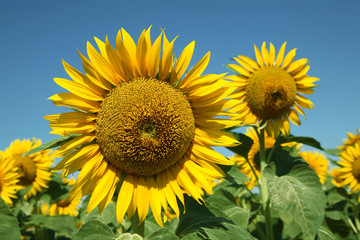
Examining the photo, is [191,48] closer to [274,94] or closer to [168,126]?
[168,126]

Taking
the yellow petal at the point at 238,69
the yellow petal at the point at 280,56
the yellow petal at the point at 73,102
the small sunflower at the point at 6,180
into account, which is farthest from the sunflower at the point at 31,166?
the yellow petal at the point at 280,56

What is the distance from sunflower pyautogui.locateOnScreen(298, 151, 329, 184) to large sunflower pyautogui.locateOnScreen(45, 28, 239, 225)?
4.82 m

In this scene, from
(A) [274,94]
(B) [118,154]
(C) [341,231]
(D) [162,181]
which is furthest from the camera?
(C) [341,231]

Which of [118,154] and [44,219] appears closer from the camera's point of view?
[118,154]

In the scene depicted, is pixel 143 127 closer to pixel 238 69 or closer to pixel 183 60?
pixel 183 60

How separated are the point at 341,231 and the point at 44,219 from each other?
4.20 m

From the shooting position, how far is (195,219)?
2215 mm

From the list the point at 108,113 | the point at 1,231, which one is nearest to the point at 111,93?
the point at 108,113

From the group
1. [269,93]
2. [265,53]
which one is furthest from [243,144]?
[265,53]

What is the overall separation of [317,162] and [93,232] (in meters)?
5.70

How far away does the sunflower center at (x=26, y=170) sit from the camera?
547 cm

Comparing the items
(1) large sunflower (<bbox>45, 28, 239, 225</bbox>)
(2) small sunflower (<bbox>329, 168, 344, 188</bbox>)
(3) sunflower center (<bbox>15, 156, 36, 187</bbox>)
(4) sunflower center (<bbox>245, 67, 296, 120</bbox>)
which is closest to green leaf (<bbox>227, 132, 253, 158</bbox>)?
(1) large sunflower (<bbox>45, 28, 239, 225</bbox>)

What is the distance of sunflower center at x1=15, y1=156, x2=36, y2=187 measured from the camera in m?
5.47

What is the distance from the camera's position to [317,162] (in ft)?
21.7
